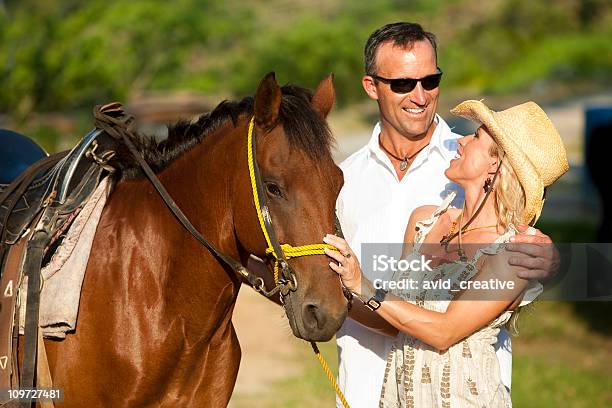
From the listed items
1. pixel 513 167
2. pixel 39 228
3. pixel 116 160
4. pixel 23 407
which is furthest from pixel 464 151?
pixel 23 407

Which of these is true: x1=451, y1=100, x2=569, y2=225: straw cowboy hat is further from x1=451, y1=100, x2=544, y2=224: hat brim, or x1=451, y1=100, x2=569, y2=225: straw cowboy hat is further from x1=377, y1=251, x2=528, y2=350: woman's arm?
x1=377, y1=251, x2=528, y2=350: woman's arm

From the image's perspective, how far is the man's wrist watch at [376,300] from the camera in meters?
2.94

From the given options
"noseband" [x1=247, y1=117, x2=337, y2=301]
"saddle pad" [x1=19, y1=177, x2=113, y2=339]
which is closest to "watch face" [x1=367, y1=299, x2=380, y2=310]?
"noseband" [x1=247, y1=117, x2=337, y2=301]

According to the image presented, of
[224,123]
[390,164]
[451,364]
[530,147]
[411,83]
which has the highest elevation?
[411,83]

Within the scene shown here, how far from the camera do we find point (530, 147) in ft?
9.58

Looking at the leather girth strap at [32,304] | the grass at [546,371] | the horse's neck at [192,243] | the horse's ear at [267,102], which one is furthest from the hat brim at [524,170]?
the grass at [546,371]

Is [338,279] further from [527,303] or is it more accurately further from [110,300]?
[110,300]

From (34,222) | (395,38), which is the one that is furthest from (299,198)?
(34,222)

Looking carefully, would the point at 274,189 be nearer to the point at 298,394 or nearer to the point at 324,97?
the point at 324,97

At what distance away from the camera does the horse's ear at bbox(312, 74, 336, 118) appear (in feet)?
10.4

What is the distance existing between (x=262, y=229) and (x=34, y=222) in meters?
0.99

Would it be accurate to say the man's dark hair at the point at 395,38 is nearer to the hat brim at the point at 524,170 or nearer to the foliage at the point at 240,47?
the hat brim at the point at 524,170

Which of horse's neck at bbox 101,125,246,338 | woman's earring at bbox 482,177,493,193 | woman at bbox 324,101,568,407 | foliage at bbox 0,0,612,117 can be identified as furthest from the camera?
foliage at bbox 0,0,612,117

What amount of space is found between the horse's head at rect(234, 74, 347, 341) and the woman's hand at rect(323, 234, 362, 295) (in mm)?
29
